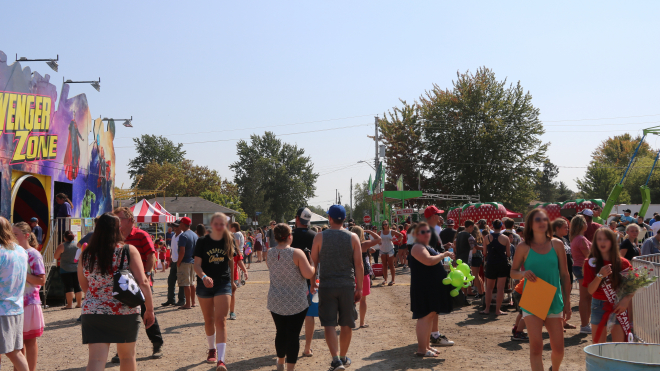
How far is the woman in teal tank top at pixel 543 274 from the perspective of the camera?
186 inches

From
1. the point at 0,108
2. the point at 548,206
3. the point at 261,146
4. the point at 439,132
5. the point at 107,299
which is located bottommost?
the point at 107,299

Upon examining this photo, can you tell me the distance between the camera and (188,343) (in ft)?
25.4

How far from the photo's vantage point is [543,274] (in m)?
4.77

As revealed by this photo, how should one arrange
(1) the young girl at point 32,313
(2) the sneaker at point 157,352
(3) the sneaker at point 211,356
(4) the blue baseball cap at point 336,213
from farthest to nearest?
(2) the sneaker at point 157,352 < (3) the sneaker at point 211,356 < (4) the blue baseball cap at point 336,213 < (1) the young girl at point 32,313

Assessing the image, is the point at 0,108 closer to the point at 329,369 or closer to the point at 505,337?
the point at 329,369

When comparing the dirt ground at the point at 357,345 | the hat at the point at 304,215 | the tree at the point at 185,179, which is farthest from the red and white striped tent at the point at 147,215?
the tree at the point at 185,179

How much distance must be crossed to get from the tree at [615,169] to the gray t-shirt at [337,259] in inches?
2526

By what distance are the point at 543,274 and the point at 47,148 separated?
1548 cm

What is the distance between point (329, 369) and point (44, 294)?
8.99 metres

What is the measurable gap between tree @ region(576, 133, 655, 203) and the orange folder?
64.0m

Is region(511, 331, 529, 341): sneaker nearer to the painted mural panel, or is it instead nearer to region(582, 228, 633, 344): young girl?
region(582, 228, 633, 344): young girl

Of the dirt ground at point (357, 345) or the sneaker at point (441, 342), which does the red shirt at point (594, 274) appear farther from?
the sneaker at point (441, 342)

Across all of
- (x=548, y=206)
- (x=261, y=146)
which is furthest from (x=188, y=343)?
(x=261, y=146)

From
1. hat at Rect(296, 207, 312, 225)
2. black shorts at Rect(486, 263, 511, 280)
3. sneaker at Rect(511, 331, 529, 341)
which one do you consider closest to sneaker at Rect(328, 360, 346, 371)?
hat at Rect(296, 207, 312, 225)
